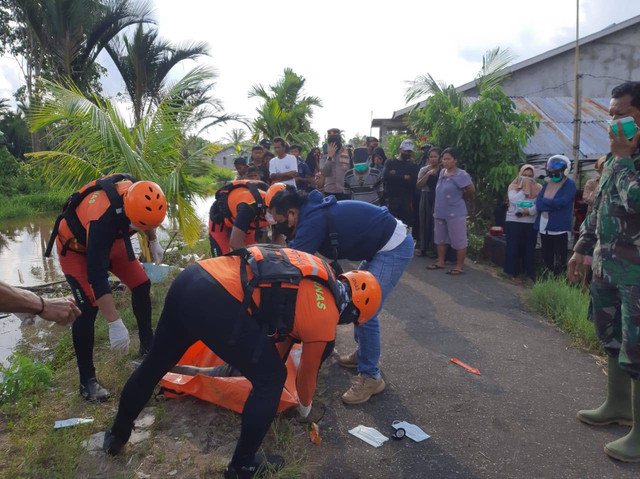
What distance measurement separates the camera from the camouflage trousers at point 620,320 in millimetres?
2658

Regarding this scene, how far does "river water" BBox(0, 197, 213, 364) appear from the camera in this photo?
5504mm

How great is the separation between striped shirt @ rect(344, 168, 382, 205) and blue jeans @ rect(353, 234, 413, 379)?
4587mm

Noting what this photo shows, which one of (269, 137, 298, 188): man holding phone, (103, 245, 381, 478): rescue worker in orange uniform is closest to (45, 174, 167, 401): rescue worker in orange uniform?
(103, 245, 381, 478): rescue worker in orange uniform

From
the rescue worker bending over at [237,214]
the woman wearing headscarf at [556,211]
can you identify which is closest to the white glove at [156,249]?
the rescue worker bending over at [237,214]

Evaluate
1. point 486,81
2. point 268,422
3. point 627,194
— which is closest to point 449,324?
point 627,194

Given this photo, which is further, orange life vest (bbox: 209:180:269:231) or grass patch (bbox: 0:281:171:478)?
orange life vest (bbox: 209:180:269:231)

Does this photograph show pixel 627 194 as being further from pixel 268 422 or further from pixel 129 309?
pixel 129 309

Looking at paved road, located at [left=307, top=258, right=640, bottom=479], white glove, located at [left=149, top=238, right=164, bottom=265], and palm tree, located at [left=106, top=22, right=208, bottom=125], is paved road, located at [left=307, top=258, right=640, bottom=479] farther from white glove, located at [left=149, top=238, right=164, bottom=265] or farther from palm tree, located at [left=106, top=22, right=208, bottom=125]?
palm tree, located at [left=106, top=22, right=208, bottom=125]

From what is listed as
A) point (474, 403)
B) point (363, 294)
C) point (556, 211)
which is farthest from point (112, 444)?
point (556, 211)

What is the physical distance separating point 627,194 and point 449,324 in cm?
279

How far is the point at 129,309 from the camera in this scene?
540 cm

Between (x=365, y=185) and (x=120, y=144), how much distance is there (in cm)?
397

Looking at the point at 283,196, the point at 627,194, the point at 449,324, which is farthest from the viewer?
the point at 449,324

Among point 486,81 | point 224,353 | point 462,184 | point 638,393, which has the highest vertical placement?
point 486,81
